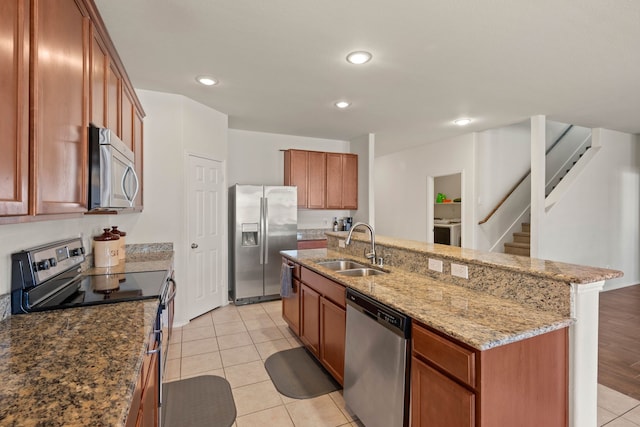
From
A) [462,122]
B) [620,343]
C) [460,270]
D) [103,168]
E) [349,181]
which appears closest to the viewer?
[103,168]

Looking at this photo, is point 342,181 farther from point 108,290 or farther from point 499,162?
point 108,290

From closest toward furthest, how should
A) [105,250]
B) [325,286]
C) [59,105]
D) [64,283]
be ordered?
[59,105] < [64,283] < [325,286] < [105,250]

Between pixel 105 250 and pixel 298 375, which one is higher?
pixel 105 250

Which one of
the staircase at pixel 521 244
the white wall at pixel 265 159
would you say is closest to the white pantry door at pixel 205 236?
the white wall at pixel 265 159

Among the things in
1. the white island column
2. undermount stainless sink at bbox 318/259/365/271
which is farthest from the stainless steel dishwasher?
undermount stainless sink at bbox 318/259/365/271

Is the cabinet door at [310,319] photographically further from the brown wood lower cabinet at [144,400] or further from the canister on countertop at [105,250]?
the canister on countertop at [105,250]

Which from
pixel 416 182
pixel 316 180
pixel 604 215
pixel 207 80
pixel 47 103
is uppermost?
pixel 207 80

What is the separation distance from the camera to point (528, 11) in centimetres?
201

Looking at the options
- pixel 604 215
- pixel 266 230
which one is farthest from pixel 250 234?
pixel 604 215

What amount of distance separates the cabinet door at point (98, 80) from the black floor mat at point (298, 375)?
214 cm

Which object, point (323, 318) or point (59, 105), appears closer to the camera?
point (59, 105)

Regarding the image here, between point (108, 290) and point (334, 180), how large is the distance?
4016mm

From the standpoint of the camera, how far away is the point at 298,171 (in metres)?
5.21

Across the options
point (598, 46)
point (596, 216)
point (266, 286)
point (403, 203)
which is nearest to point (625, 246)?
point (596, 216)
